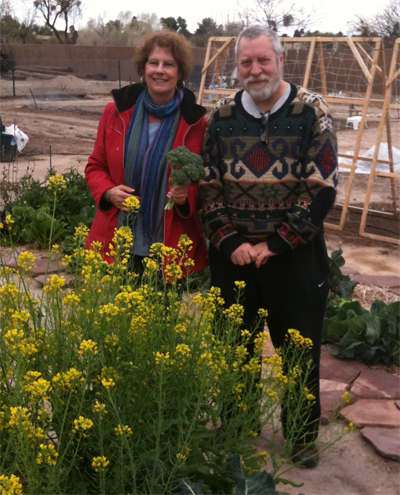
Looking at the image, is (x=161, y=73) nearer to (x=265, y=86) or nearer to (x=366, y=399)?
(x=265, y=86)

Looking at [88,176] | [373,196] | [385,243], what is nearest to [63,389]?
[88,176]

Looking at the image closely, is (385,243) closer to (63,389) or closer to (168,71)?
(168,71)

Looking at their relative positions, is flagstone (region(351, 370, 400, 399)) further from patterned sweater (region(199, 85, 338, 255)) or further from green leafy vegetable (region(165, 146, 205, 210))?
green leafy vegetable (region(165, 146, 205, 210))

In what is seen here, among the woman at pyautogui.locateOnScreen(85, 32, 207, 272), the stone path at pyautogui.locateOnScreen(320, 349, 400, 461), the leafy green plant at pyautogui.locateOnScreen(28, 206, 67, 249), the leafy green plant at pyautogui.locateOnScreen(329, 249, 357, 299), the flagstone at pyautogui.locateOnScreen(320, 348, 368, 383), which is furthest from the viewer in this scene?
the leafy green plant at pyautogui.locateOnScreen(28, 206, 67, 249)

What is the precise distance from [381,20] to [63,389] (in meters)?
24.1

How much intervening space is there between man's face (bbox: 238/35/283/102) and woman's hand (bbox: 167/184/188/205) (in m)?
0.55

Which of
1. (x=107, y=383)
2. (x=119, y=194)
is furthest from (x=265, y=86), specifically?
(x=107, y=383)

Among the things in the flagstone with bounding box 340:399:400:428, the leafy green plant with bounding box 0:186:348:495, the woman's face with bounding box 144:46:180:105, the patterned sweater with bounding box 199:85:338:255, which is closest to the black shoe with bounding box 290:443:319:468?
the flagstone with bounding box 340:399:400:428

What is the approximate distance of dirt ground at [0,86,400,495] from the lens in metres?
3.18

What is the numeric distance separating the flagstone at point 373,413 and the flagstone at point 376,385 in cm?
6

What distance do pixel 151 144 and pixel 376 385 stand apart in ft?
6.97

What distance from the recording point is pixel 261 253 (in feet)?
10.0

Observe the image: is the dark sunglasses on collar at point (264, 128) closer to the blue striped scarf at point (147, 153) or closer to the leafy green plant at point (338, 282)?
the blue striped scarf at point (147, 153)

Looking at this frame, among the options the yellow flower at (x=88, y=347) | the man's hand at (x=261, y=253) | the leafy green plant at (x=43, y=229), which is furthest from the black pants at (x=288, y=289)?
the leafy green plant at (x=43, y=229)
